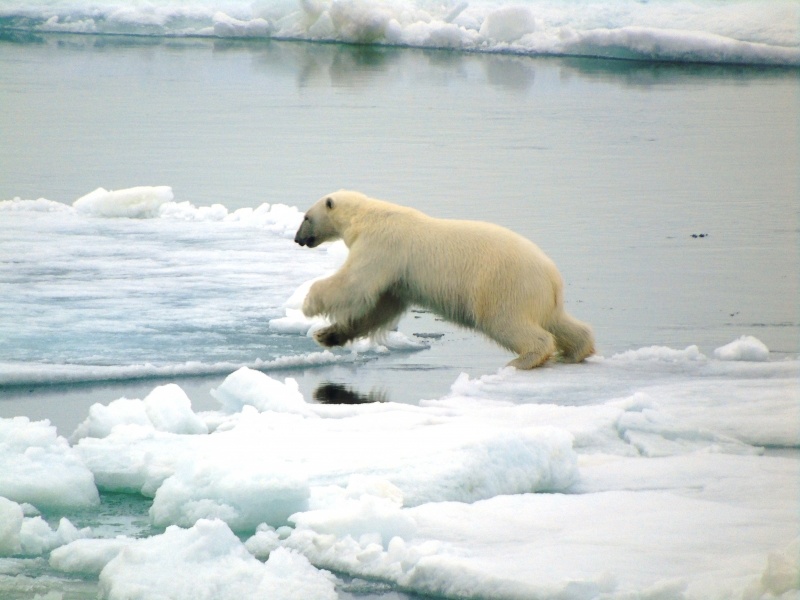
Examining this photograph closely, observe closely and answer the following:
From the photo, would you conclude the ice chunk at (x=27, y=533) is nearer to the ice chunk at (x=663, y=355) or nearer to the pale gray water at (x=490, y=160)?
the pale gray water at (x=490, y=160)

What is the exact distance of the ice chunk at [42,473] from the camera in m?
2.49

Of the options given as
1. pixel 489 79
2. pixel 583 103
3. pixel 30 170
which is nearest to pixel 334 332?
pixel 30 170

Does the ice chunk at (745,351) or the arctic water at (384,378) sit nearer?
the arctic water at (384,378)

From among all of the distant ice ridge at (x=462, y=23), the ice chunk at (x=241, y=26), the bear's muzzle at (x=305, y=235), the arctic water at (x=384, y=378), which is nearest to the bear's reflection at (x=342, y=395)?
the arctic water at (x=384, y=378)

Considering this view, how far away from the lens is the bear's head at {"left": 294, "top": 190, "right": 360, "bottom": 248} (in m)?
4.25

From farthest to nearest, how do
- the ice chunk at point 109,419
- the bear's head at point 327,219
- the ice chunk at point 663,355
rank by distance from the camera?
1. the bear's head at point 327,219
2. the ice chunk at point 663,355
3. the ice chunk at point 109,419

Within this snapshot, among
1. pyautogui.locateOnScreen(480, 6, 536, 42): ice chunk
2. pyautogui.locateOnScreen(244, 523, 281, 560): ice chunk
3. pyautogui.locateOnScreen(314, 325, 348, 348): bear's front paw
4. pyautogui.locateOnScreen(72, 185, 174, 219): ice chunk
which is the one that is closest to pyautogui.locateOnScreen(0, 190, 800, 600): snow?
pyautogui.locateOnScreen(244, 523, 281, 560): ice chunk

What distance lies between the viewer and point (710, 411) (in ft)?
10.7

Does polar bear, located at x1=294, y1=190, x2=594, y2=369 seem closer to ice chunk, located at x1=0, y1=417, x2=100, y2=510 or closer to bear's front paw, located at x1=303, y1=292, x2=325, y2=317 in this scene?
bear's front paw, located at x1=303, y1=292, x2=325, y2=317

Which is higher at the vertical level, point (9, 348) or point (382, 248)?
point (382, 248)

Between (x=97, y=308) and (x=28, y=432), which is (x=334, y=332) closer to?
(x=97, y=308)

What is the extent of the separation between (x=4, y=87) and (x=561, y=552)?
39.7 ft

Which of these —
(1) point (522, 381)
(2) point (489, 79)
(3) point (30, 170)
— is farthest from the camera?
(2) point (489, 79)

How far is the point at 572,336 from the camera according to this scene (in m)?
3.98
